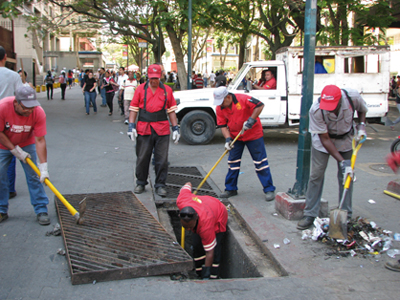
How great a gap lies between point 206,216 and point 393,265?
180 centimetres

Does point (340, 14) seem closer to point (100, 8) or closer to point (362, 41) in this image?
point (362, 41)

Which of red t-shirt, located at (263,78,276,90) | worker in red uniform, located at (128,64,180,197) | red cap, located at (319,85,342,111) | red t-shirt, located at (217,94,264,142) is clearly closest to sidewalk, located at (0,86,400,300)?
worker in red uniform, located at (128,64,180,197)

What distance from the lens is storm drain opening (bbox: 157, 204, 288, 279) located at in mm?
3883

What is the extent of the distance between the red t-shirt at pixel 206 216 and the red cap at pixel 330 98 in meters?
1.59

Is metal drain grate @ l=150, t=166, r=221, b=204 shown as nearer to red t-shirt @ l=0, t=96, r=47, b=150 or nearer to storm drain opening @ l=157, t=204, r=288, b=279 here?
storm drain opening @ l=157, t=204, r=288, b=279

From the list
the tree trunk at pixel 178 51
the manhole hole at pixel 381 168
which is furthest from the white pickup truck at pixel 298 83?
the tree trunk at pixel 178 51

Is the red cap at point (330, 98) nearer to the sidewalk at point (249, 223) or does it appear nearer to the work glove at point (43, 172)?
the sidewalk at point (249, 223)

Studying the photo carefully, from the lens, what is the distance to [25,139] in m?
4.61

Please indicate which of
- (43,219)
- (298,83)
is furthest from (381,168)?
(43,219)

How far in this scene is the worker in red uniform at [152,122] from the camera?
5652 mm

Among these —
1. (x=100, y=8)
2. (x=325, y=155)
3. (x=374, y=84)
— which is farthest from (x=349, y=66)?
(x=100, y=8)

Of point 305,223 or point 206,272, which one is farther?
point 305,223

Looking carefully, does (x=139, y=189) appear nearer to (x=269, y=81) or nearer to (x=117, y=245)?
(x=117, y=245)

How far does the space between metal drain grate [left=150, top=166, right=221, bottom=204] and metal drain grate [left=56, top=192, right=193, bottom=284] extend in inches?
22.7
